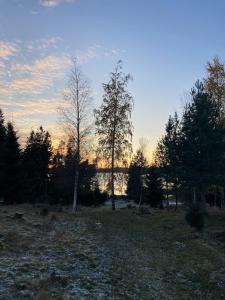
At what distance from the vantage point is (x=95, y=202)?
64.5 m

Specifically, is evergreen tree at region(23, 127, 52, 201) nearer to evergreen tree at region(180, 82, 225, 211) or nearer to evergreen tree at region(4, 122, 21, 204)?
evergreen tree at region(4, 122, 21, 204)

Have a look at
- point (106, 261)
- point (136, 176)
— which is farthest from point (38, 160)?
point (106, 261)

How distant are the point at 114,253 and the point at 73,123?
2283 cm

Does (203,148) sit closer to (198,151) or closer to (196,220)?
(198,151)

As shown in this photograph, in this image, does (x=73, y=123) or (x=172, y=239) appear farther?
(x=73, y=123)

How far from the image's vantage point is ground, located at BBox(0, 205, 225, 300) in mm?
12453

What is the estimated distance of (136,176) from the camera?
7125cm

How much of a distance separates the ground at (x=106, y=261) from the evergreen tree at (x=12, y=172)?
19.6 meters

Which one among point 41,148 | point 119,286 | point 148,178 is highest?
point 41,148

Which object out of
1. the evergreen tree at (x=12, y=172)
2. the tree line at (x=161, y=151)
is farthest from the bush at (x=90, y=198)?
the evergreen tree at (x=12, y=172)

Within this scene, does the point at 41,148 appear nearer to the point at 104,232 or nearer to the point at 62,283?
the point at 104,232

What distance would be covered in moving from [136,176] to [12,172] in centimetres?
3009

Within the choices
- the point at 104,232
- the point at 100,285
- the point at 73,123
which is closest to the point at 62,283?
the point at 100,285

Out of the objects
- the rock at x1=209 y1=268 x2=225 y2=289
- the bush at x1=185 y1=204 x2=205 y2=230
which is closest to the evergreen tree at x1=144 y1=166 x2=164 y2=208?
the bush at x1=185 y1=204 x2=205 y2=230
